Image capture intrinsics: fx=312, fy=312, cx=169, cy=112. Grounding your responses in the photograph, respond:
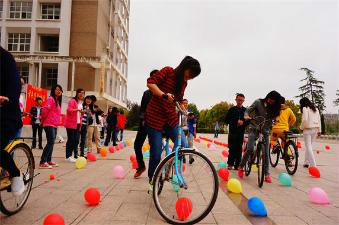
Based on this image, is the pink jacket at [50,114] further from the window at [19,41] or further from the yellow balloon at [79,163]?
the window at [19,41]

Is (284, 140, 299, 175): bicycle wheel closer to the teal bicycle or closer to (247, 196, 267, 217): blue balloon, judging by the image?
(247, 196, 267, 217): blue balloon

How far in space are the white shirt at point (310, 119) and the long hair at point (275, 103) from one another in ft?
8.47

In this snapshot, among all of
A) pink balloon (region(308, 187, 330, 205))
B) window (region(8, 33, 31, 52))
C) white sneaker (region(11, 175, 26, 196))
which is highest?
window (region(8, 33, 31, 52))

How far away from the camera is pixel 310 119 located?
8555mm

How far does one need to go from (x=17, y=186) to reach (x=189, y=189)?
2.01 meters

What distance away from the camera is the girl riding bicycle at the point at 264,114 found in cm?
643

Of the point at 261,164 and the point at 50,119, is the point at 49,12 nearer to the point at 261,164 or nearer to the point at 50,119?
the point at 50,119

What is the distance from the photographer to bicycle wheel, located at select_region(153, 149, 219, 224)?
3.47m

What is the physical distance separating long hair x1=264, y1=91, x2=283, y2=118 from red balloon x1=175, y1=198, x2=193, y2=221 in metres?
3.68

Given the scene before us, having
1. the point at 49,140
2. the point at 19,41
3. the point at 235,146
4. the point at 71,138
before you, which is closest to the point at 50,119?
the point at 49,140

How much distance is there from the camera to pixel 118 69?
47.5m

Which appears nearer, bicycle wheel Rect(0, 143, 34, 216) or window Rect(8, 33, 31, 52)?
bicycle wheel Rect(0, 143, 34, 216)

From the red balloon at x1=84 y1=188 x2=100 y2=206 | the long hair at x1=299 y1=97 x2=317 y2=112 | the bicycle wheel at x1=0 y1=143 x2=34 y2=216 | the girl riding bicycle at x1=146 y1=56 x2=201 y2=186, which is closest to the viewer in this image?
the bicycle wheel at x1=0 y1=143 x2=34 y2=216

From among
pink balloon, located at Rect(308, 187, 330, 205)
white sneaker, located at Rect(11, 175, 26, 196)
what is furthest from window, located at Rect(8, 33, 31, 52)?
pink balloon, located at Rect(308, 187, 330, 205)
